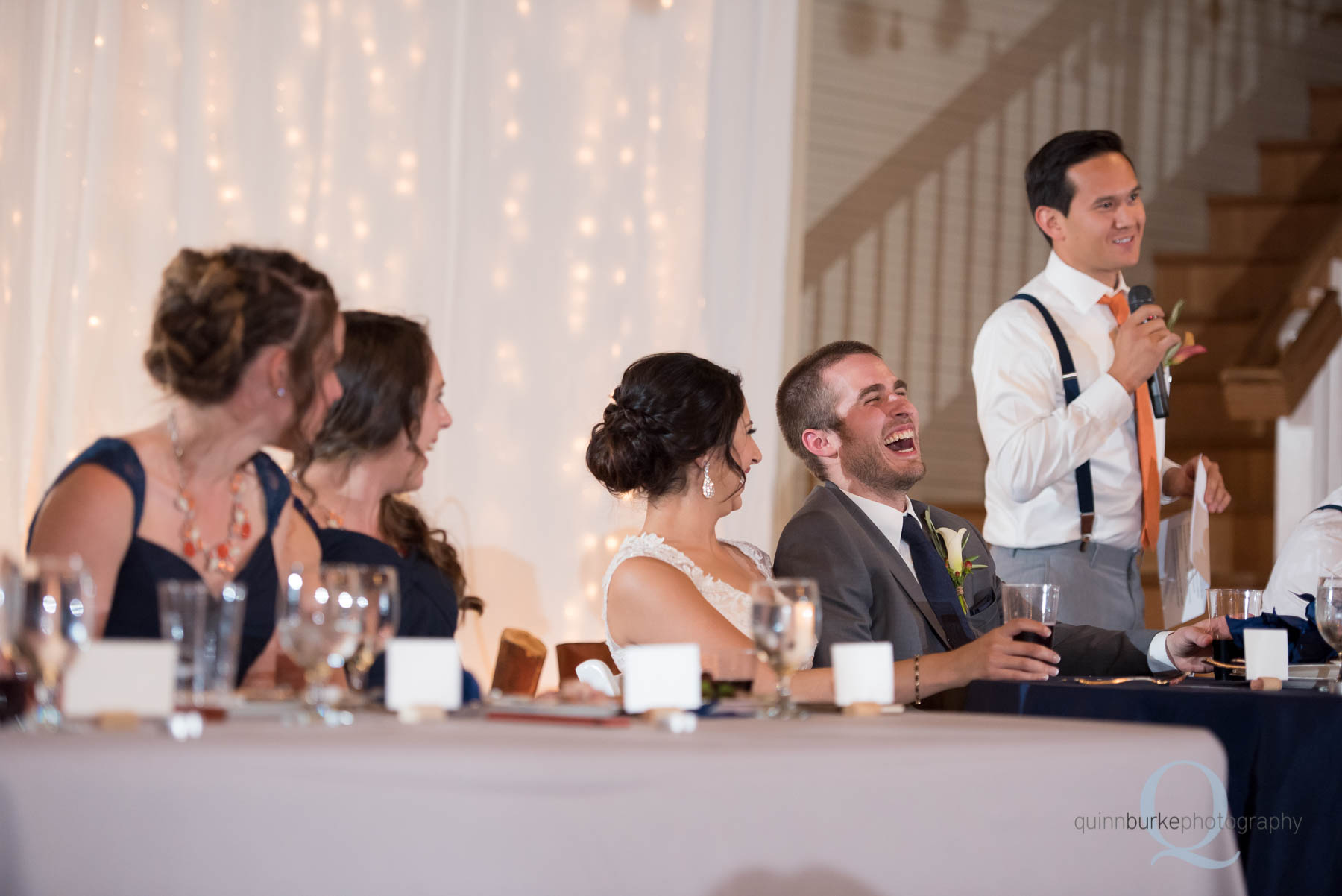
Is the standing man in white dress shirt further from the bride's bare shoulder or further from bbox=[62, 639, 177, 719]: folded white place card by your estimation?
bbox=[62, 639, 177, 719]: folded white place card

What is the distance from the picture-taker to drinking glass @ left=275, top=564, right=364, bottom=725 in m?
1.35

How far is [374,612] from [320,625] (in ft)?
0.22

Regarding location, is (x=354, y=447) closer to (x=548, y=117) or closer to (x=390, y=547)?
(x=390, y=547)

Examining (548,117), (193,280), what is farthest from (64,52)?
(193,280)

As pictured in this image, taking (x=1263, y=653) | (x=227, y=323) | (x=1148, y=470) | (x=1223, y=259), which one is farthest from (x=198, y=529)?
(x=1223, y=259)

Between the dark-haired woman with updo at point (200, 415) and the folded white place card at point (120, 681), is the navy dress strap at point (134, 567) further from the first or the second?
the folded white place card at point (120, 681)

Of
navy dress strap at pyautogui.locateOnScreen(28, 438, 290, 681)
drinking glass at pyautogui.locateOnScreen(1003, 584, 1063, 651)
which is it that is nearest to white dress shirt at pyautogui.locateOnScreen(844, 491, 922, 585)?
drinking glass at pyautogui.locateOnScreen(1003, 584, 1063, 651)

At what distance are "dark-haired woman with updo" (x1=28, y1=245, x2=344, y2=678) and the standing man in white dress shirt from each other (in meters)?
1.75

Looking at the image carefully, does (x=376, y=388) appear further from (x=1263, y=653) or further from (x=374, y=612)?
(x=1263, y=653)

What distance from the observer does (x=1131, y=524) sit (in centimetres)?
321

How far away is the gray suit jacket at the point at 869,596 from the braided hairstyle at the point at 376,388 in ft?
2.31

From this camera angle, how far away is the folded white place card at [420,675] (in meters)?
1.40

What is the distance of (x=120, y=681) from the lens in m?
1.23

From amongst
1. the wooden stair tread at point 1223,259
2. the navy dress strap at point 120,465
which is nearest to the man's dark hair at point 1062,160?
the navy dress strap at point 120,465
